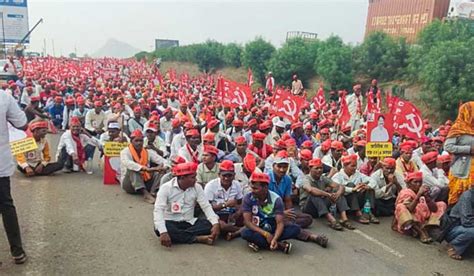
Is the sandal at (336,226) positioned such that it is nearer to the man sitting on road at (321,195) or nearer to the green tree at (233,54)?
the man sitting on road at (321,195)

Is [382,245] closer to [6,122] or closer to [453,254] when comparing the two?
[453,254]

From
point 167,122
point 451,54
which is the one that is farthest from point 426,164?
point 451,54

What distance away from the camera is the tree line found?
16.3m

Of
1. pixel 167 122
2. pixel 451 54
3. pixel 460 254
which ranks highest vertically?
pixel 451 54

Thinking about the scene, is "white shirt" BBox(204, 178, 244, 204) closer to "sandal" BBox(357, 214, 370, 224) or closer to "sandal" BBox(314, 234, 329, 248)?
"sandal" BBox(314, 234, 329, 248)

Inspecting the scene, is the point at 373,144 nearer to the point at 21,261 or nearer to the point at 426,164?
the point at 426,164

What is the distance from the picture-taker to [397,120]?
28.5 feet

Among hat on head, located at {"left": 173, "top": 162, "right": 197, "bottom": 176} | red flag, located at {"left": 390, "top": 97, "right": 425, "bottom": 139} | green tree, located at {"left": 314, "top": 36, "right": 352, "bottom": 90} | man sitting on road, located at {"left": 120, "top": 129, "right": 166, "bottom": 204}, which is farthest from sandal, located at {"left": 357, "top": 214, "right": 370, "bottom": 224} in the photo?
green tree, located at {"left": 314, "top": 36, "right": 352, "bottom": 90}

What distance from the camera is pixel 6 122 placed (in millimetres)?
4656

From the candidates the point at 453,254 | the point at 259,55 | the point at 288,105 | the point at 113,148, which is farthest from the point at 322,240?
the point at 259,55

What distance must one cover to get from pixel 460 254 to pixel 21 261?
520cm

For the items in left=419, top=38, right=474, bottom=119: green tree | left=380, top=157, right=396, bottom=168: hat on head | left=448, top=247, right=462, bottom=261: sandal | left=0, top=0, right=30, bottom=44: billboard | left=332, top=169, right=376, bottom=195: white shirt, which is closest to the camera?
left=448, top=247, right=462, bottom=261: sandal

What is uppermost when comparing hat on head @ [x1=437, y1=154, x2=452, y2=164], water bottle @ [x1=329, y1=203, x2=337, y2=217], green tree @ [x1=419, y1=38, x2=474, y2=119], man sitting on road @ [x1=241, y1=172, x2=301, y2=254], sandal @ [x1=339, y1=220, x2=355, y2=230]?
green tree @ [x1=419, y1=38, x2=474, y2=119]

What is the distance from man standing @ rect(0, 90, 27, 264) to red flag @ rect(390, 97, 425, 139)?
259 inches
